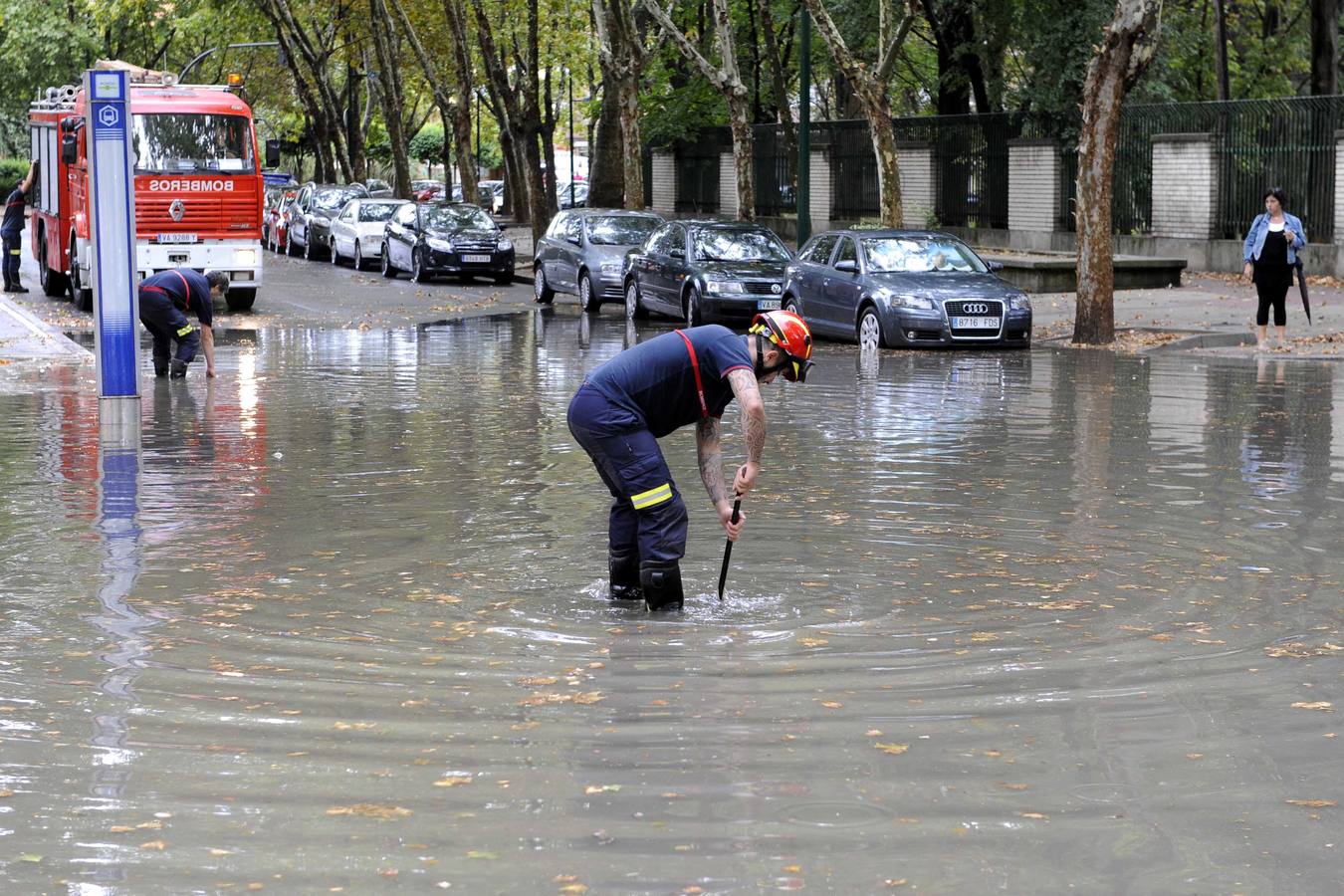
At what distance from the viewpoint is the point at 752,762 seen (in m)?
5.89

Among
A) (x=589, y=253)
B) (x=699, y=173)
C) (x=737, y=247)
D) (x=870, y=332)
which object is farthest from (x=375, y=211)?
(x=870, y=332)

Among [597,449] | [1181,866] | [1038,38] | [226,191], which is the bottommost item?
[1181,866]

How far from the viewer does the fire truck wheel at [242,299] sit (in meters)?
28.9

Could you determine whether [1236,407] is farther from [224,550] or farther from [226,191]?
[226,191]

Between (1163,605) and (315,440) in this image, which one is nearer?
(1163,605)

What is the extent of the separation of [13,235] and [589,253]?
9.53 m

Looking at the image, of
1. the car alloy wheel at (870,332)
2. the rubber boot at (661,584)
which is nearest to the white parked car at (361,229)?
the car alloy wheel at (870,332)

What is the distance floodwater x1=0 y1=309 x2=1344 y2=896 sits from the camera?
16.7 ft

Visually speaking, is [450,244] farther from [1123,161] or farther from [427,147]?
[427,147]

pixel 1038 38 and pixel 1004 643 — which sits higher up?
pixel 1038 38

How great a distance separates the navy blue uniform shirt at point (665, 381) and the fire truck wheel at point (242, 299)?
70.8ft

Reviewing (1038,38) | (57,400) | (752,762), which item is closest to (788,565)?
(752,762)

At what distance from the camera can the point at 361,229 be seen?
41156mm

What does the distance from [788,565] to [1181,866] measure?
4.26 metres
